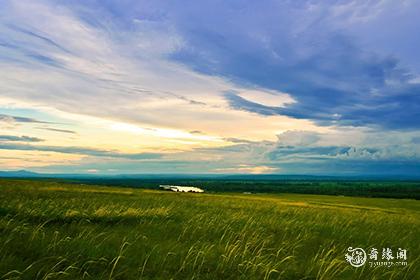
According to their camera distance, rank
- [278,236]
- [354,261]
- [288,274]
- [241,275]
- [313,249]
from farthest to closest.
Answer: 1. [278,236]
2. [313,249]
3. [354,261]
4. [288,274]
5. [241,275]

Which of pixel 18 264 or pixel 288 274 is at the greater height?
pixel 18 264

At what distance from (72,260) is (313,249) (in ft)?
25.0

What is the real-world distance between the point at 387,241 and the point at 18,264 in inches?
495

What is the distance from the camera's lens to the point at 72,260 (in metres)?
7.64

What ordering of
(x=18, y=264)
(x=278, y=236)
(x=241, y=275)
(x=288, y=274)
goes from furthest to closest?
(x=278, y=236) < (x=288, y=274) < (x=241, y=275) < (x=18, y=264)

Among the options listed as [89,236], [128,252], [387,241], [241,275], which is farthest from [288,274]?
[387,241]

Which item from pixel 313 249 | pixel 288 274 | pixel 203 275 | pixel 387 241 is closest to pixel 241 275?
pixel 203 275

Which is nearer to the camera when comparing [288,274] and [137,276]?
[137,276]

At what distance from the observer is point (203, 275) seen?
7492 mm

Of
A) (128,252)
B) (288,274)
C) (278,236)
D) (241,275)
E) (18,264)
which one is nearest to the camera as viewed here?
(18,264)

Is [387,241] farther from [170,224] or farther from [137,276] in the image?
[137,276]

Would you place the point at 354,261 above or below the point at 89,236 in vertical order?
below

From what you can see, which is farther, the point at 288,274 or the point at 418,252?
the point at 418,252

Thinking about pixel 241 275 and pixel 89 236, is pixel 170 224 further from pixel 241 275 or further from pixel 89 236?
pixel 241 275
